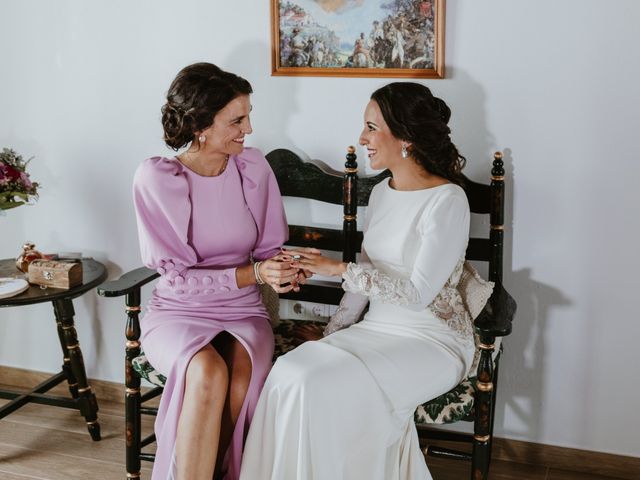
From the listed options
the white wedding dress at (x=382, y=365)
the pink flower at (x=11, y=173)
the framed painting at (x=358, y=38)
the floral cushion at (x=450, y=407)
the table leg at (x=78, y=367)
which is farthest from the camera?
the table leg at (x=78, y=367)

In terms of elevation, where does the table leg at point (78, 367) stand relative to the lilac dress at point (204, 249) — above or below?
below

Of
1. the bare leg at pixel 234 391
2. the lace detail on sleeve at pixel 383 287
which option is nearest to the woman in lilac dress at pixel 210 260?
the bare leg at pixel 234 391

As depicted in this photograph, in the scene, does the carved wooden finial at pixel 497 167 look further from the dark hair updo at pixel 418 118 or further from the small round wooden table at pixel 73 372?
the small round wooden table at pixel 73 372

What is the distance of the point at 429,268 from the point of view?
7.82 feet

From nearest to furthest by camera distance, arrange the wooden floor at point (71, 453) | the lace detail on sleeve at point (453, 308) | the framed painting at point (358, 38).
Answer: the lace detail on sleeve at point (453, 308) < the framed painting at point (358, 38) < the wooden floor at point (71, 453)

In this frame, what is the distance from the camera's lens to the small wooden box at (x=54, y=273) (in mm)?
2965

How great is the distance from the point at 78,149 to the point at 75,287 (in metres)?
0.65

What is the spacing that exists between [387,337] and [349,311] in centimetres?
23

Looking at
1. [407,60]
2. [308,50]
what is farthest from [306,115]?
[407,60]

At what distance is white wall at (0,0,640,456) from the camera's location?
103 inches

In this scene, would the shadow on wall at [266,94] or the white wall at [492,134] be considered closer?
the white wall at [492,134]

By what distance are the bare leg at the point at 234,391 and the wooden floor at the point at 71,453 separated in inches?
22.7

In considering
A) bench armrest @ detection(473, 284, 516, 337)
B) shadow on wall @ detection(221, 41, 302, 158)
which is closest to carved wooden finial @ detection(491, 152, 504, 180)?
bench armrest @ detection(473, 284, 516, 337)

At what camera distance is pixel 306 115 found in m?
2.95
